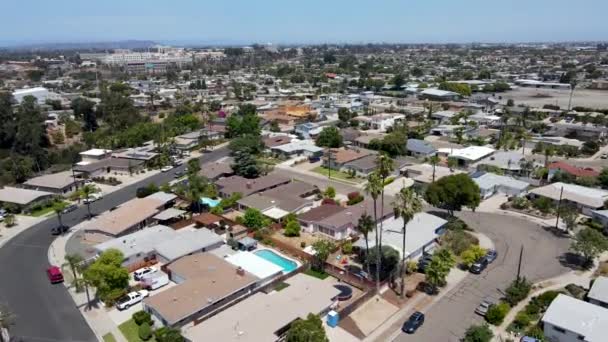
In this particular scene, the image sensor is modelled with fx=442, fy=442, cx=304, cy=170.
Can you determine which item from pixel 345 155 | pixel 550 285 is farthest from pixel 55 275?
pixel 345 155

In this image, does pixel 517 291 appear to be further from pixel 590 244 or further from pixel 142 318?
pixel 142 318

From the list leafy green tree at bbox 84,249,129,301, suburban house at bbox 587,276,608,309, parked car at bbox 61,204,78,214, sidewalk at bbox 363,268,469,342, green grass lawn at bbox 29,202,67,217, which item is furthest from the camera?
parked car at bbox 61,204,78,214

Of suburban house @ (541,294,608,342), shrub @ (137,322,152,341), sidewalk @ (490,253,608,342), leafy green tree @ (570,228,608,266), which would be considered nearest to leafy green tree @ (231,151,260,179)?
shrub @ (137,322,152,341)

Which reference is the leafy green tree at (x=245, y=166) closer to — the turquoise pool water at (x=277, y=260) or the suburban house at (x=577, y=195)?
the turquoise pool water at (x=277, y=260)

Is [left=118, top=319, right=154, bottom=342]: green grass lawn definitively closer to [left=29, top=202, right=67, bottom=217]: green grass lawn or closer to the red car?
the red car

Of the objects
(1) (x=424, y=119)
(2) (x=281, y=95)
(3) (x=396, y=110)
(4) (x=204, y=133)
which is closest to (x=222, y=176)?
(4) (x=204, y=133)
